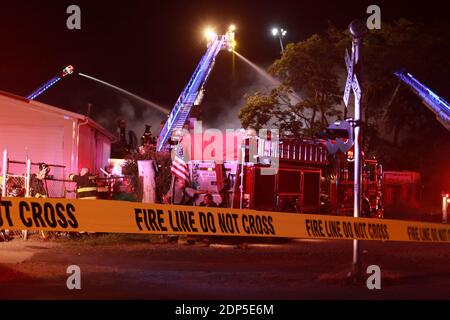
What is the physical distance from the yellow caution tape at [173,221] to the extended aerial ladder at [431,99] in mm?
20630

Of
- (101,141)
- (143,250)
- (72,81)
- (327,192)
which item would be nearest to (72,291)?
(143,250)

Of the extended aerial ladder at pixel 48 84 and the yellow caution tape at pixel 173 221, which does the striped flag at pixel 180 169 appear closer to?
the yellow caution tape at pixel 173 221

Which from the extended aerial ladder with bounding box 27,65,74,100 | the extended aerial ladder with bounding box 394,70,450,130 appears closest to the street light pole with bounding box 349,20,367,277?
the extended aerial ladder with bounding box 394,70,450,130

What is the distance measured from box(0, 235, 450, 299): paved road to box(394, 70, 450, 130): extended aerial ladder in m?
14.0

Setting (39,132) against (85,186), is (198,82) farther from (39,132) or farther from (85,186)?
(85,186)

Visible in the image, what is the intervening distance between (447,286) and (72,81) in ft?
100

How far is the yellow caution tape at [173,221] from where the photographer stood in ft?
20.8

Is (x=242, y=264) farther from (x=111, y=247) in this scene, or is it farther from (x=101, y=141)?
(x=101, y=141)

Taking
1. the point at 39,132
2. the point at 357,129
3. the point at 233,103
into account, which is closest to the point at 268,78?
the point at 233,103

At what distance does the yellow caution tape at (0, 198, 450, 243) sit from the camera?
20.8 feet

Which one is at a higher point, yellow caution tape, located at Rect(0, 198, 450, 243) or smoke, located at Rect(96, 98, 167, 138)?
smoke, located at Rect(96, 98, 167, 138)

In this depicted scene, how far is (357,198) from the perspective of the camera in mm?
10188

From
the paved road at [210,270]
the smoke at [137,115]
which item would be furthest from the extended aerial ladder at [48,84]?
the paved road at [210,270]

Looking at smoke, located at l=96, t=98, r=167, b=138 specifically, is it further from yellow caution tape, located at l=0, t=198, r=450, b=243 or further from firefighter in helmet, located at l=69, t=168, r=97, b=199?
yellow caution tape, located at l=0, t=198, r=450, b=243
